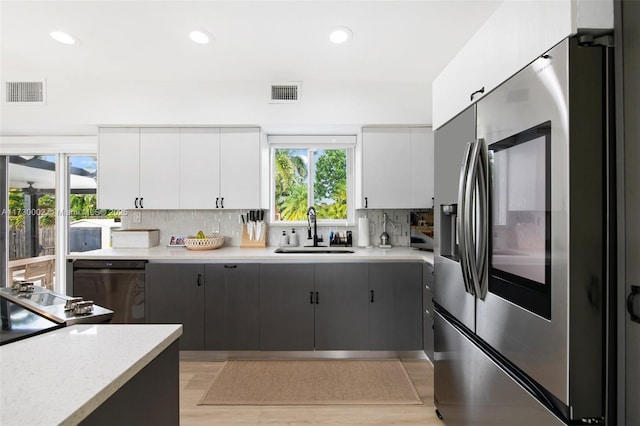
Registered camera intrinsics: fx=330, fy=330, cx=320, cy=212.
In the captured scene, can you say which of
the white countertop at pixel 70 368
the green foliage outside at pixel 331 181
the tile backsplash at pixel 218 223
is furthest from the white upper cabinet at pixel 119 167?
the white countertop at pixel 70 368

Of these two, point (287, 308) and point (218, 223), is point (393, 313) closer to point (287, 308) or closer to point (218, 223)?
point (287, 308)

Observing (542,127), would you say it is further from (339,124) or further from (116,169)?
(116,169)

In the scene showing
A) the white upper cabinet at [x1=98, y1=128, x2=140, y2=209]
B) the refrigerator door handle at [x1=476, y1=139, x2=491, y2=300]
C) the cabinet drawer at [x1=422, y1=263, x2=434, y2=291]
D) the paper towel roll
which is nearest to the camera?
the refrigerator door handle at [x1=476, y1=139, x2=491, y2=300]

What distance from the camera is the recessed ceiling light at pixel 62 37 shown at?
2316 millimetres

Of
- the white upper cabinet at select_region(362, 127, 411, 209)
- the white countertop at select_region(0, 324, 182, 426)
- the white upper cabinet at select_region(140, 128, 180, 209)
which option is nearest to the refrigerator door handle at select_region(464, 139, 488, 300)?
the white countertop at select_region(0, 324, 182, 426)

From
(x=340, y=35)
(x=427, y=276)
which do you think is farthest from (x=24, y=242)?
(x=427, y=276)

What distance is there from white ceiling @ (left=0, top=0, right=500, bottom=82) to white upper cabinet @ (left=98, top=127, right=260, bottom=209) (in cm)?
52

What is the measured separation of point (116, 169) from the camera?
316 cm

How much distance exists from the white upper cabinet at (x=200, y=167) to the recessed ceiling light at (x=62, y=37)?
1.01 meters

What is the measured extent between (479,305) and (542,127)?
30.1 inches

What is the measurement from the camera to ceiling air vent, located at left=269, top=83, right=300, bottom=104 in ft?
10.00

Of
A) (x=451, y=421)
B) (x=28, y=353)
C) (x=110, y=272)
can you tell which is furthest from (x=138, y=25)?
(x=451, y=421)

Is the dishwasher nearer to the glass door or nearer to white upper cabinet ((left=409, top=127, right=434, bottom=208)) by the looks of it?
the glass door

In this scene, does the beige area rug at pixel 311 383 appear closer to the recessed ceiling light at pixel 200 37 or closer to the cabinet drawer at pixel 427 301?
the cabinet drawer at pixel 427 301
